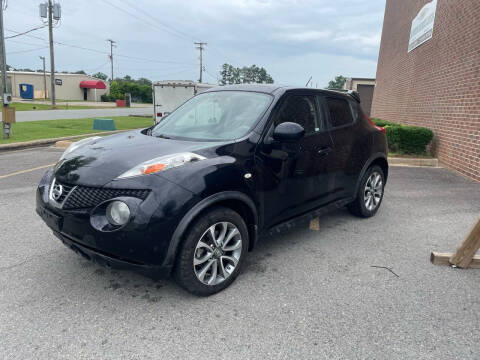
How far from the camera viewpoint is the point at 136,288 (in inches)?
123

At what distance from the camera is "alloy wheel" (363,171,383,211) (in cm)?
501

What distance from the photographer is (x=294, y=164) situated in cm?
356

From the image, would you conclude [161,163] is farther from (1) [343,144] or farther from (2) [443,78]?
(2) [443,78]

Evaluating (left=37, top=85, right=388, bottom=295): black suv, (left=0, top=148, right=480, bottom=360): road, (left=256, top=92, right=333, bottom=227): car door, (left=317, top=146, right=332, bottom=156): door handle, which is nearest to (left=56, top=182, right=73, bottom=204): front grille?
(left=37, top=85, right=388, bottom=295): black suv

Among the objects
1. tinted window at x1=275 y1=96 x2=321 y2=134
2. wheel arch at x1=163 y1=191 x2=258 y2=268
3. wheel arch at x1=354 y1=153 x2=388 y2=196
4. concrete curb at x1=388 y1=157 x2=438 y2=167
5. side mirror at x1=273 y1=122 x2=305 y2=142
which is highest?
tinted window at x1=275 y1=96 x2=321 y2=134

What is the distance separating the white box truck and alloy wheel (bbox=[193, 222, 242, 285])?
14214 mm

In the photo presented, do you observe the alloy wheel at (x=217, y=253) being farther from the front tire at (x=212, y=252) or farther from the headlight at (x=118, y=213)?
the headlight at (x=118, y=213)

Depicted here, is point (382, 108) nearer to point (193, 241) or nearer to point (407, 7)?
point (407, 7)

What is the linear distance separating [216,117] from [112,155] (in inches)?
45.8

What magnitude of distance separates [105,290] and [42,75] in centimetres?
7207

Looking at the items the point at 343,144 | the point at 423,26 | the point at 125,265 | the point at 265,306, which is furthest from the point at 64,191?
the point at 423,26

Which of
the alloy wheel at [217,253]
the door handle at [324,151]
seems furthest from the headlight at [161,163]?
the door handle at [324,151]

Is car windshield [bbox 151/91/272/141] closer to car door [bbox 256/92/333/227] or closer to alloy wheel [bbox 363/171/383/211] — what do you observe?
car door [bbox 256/92/333/227]

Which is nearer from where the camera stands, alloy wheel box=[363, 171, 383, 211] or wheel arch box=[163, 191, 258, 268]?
wheel arch box=[163, 191, 258, 268]
